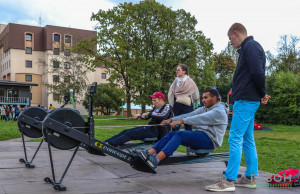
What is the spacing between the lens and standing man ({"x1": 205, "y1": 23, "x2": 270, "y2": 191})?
4.24 m

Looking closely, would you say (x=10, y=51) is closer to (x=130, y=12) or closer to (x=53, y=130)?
(x=130, y=12)

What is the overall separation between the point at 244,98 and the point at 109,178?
225 cm

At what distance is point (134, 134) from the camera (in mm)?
6176

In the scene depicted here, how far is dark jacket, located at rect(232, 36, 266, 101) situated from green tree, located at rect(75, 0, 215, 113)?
28.3 metres

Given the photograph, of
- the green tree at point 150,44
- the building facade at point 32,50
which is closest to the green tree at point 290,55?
the green tree at point 150,44

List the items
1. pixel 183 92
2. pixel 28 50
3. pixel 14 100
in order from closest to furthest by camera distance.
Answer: pixel 183 92
pixel 14 100
pixel 28 50

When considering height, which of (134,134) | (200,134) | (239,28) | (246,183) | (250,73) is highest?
(239,28)

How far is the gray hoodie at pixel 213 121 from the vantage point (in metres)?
4.75

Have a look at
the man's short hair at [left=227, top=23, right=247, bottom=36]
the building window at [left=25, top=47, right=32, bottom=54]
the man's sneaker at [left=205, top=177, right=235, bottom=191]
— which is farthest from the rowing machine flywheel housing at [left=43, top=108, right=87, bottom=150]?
the building window at [left=25, top=47, right=32, bottom=54]

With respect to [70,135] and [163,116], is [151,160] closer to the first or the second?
[70,135]

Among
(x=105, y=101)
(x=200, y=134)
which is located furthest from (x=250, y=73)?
(x=105, y=101)

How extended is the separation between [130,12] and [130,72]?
6.93 metres

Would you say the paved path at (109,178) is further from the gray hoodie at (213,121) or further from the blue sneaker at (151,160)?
the gray hoodie at (213,121)

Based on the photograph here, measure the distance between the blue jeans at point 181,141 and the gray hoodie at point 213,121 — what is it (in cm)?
10
